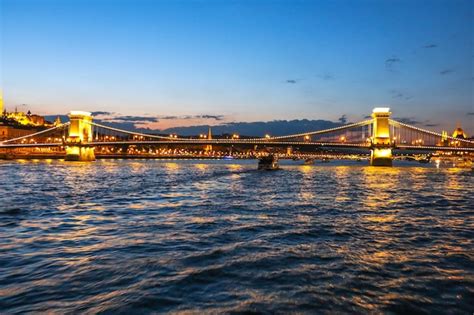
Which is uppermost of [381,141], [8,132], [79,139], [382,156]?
[8,132]

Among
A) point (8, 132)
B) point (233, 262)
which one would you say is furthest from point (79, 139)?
point (233, 262)

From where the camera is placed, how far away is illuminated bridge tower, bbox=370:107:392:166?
3034 inches

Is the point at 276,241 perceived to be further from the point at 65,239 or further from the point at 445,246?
the point at 65,239

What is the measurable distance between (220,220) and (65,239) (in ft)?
13.7

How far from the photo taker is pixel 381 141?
7812 cm

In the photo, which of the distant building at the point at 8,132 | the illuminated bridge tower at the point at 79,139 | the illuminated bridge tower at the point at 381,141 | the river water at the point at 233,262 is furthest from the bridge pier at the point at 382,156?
the distant building at the point at 8,132

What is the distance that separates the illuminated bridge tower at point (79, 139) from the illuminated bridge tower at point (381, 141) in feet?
195

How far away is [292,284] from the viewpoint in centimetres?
566

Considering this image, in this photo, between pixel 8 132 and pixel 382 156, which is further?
pixel 8 132

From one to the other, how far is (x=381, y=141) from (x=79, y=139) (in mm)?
63858

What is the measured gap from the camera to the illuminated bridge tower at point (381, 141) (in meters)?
77.1

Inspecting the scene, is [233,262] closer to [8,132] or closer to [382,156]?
[382,156]

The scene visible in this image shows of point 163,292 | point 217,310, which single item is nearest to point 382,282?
point 217,310

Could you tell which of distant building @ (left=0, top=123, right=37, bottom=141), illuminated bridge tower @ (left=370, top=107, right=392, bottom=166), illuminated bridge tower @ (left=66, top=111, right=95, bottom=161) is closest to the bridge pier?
illuminated bridge tower @ (left=370, top=107, right=392, bottom=166)
